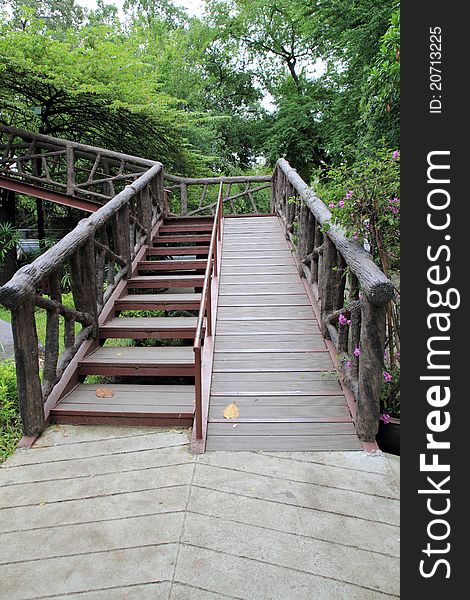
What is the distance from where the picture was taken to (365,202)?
2.92m

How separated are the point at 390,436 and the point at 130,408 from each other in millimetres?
1792

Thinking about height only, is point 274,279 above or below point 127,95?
below

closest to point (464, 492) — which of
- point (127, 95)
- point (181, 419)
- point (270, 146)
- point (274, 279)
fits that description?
point (181, 419)

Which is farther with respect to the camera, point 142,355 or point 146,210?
point 146,210

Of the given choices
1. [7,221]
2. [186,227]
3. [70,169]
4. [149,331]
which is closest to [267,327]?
[149,331]

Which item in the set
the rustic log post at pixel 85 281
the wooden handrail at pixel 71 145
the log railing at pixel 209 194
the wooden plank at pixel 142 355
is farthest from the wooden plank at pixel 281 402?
the log railing at pixel 209 194

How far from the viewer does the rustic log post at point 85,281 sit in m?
3.66

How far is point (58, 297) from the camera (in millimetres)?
3246

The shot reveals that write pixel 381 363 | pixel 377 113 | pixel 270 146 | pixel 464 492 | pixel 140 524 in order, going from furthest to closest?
pixel 270 146
pixel 377 113
pixel 381 363
pixel 140 524
pixel 464 492

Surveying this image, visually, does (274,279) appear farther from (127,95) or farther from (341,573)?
(127,95)

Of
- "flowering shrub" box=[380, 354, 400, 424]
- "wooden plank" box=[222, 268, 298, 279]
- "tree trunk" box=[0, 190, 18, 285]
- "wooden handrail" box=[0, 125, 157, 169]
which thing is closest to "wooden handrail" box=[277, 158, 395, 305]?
"flowering shrub" box=[380, 354, 400, 424]

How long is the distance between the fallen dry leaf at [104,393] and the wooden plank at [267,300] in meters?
1.68

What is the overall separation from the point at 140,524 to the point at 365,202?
239cm

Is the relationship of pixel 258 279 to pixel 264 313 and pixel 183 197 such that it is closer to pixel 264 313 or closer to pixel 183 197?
pixel 264 313
